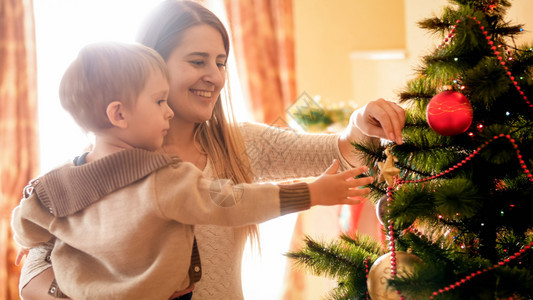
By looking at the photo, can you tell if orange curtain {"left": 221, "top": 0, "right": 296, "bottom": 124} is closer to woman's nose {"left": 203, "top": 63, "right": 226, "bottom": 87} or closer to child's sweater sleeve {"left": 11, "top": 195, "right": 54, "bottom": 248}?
woman's nose {"left": 203, "top": 63, "right": 226, "bottom": 87}

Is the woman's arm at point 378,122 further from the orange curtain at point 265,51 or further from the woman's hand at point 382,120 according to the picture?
the orange curtain at point 265,51

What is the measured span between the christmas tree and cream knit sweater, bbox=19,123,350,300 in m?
0.32

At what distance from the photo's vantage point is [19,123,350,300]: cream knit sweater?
1091 millimetres

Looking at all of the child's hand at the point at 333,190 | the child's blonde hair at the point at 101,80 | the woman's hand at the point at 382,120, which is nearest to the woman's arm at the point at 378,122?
the woman's hand at the point at 382,120


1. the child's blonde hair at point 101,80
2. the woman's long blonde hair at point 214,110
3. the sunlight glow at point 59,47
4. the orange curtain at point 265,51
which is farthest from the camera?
the orange curtain at point 265,51

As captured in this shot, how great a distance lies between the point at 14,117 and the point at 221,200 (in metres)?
2.02

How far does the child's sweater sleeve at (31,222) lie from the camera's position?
2.85 feet

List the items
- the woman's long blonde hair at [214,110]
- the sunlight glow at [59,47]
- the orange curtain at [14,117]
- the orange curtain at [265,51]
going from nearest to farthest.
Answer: the woman's long blonde hair at [214,110] → the orange curtain at [14,117] → the sunlight glow at [59,47] → the orange curtain at [265,51]

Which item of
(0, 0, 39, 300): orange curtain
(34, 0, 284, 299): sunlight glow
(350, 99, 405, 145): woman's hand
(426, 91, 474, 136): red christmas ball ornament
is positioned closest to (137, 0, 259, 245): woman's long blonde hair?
(350, 99, 405, 145): woman's hand

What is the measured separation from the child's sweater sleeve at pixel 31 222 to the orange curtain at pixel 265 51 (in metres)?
2.21

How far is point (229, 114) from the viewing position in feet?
4.01

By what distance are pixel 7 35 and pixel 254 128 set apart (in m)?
1.73

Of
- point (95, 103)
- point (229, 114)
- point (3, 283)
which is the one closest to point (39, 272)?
point (95, 103)

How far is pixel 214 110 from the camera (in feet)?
3.99
